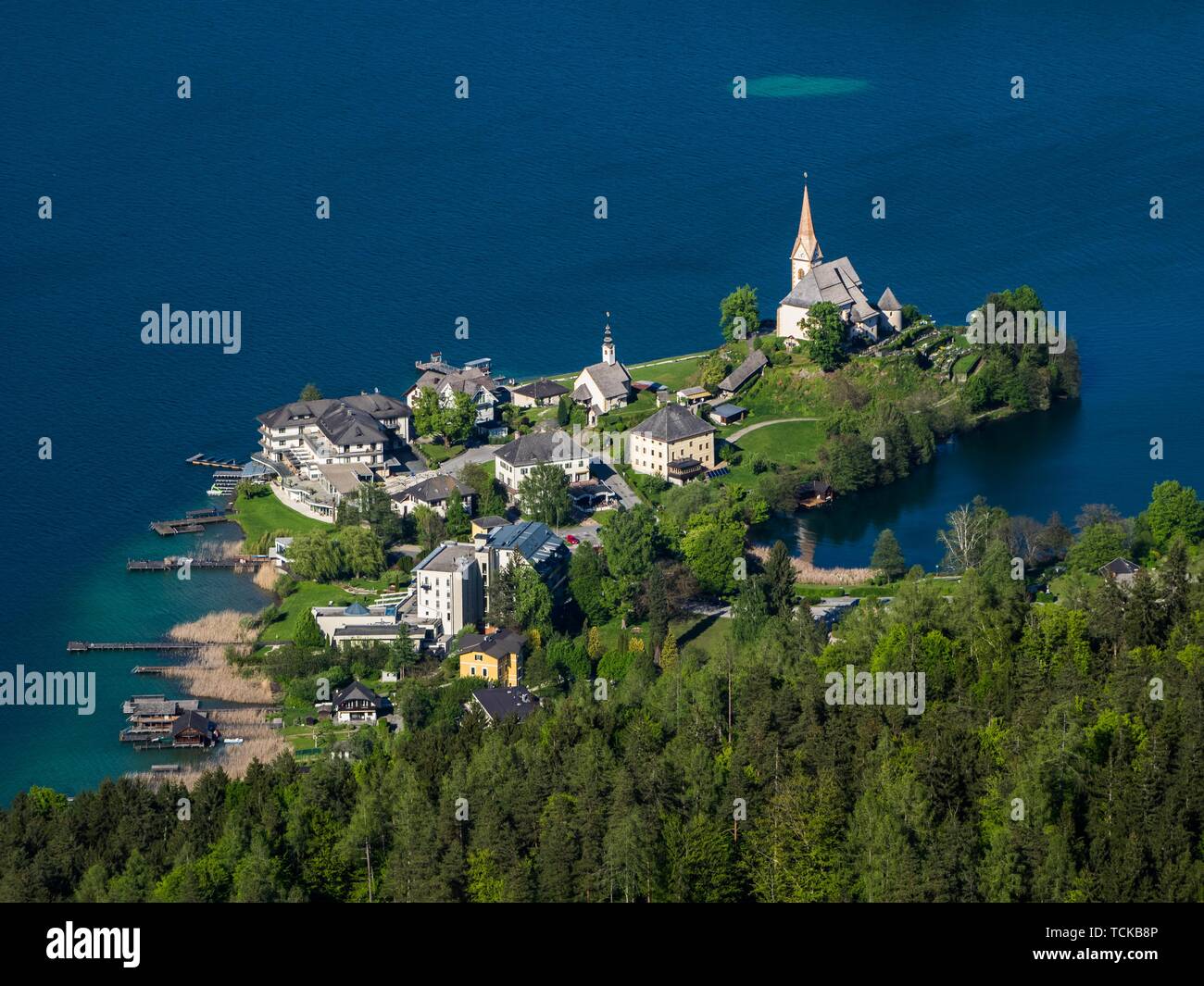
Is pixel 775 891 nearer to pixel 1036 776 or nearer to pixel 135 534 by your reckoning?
pixel 1036 776

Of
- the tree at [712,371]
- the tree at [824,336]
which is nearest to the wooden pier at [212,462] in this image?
the tree at [712,371]

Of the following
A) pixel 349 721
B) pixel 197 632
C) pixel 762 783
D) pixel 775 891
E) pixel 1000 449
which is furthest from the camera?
pixel 1000 449

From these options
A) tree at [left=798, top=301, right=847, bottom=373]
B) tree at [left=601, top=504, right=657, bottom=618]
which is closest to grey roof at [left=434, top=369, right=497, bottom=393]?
tree at [left=798, top=301, right=847, bottom=373]

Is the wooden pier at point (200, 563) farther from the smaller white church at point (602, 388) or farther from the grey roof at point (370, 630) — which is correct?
the smaller white church at point (602, 388)

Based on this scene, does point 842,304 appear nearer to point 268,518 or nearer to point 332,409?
point 332,409

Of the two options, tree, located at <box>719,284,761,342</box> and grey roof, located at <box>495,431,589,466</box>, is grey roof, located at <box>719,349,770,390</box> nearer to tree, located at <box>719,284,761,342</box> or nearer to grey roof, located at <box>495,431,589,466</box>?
tree, located at <box>719,284,761,342</box>

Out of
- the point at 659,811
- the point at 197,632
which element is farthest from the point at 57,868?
the point at 197,632
